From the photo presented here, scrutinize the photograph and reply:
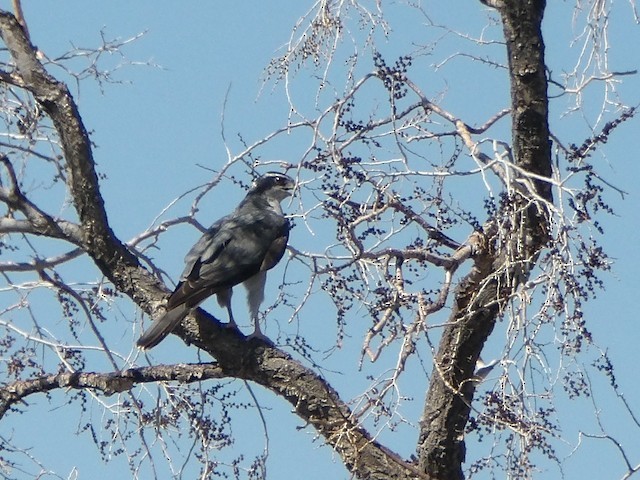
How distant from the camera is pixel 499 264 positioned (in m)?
5.09

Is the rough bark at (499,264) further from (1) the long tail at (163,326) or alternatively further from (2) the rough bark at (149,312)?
(1) the long tail at (163,326)

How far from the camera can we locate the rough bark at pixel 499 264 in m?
4.91

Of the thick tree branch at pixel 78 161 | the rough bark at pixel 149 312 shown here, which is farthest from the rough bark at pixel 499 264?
the thick tree branch at pixel 78 161

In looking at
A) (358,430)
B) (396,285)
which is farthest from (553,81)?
(358,430)

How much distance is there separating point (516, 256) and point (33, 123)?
8.92 feet

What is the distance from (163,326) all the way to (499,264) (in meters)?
1.81

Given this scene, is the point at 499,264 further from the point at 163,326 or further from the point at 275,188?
the point at 275,188

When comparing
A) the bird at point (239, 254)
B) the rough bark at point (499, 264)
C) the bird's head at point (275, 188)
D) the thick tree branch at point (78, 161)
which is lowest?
the rough bark at point (499, 264)

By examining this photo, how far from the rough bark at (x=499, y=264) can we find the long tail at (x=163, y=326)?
4.43 feet

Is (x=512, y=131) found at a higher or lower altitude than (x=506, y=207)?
higher

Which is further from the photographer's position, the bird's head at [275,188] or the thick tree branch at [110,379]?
the bird's head at [275,188]

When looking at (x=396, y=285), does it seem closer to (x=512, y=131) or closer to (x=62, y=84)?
(x=512, y=131)

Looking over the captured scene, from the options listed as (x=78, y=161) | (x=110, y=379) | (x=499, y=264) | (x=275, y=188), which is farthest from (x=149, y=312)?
(x=275, y=188)

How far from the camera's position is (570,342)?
4.39 m
